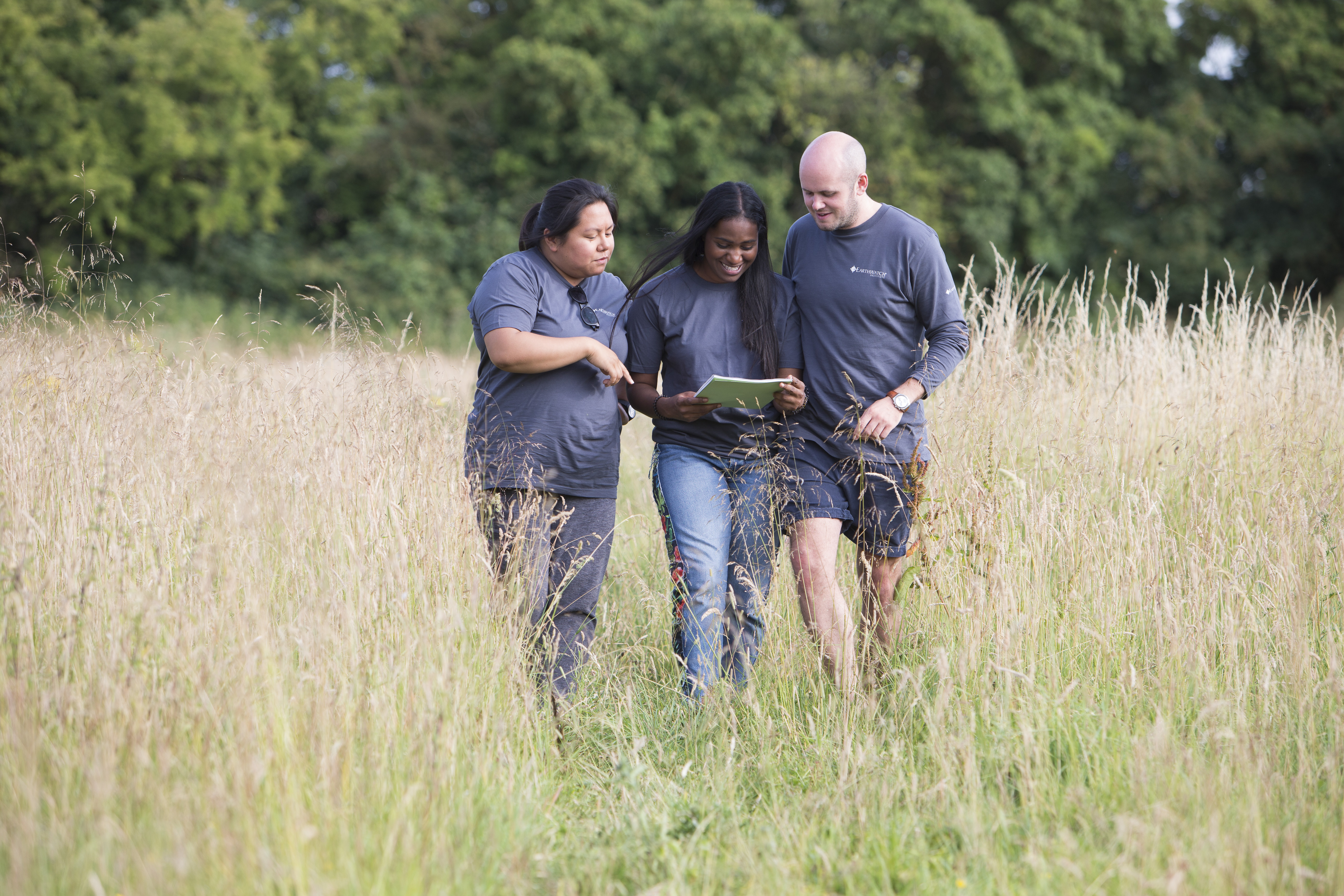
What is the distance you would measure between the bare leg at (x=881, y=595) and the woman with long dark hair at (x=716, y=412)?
0.35 metres

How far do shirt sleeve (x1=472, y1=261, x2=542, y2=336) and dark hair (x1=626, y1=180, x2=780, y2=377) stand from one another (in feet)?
1.38

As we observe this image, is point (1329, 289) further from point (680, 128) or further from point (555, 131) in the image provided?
point (555, 131)

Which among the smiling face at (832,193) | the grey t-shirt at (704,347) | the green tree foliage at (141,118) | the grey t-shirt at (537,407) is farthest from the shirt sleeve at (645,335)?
the green tree foliage at (141,118)

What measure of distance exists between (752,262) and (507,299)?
2.85 feet

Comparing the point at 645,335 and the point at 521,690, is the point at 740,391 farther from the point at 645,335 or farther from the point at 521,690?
the point at 521,690

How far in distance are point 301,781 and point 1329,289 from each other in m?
24.7

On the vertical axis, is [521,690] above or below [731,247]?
below

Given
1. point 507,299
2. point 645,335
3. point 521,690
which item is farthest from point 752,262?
point 521,690

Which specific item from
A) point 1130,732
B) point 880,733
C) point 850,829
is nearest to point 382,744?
point 850,829

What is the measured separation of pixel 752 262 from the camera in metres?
3.43

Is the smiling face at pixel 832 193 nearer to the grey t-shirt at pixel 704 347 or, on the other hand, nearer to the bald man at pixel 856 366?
the bald man at pixel 856 366

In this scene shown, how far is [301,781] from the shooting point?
227cm

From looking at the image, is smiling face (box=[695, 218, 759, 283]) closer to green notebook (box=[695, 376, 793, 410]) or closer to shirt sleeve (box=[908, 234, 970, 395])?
green notebook (box=[695, 376, 793, 410])

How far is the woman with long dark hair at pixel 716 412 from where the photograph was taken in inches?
131
